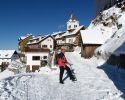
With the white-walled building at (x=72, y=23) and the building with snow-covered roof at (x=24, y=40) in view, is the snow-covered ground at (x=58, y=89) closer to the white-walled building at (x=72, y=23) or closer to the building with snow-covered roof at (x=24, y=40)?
the building with snow-covered roof at (x=24, y=40)

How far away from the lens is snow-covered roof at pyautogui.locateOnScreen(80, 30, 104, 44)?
44.4 m

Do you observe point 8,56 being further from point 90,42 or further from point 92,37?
point 90,42

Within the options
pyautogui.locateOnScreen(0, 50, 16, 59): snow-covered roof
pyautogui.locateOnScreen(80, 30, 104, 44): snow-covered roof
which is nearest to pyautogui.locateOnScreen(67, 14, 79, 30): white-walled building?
pyautogui.locateOnScreen(0, 50, 16, 59): snow-covered roof

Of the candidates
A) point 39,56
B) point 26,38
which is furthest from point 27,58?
point 26,38

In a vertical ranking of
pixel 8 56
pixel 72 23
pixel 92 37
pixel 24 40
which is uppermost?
pixel 72 23

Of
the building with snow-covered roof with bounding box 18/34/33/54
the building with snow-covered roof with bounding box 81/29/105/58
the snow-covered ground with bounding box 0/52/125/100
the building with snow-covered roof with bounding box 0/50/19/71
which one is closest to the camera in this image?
Result: the snow-covered ground with bounding box 0/52/125/100

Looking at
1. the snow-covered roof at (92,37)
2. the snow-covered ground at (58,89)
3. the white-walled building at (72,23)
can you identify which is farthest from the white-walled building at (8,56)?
the snow-covered ground at (58,89)

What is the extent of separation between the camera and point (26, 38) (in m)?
118

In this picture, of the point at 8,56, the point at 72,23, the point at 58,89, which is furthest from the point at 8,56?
the point at 58,89

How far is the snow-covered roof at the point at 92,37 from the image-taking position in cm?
4441

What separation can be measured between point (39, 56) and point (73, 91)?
150ft

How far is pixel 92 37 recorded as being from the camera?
4522cm

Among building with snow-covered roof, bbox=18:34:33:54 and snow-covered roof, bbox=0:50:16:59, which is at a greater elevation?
building with snow-covered roof, bbox=18:34:33:54

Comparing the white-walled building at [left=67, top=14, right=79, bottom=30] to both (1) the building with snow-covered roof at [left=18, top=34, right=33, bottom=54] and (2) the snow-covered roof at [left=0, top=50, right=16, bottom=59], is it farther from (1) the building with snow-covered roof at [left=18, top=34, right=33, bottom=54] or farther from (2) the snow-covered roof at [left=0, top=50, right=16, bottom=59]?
(2) the snow-covered roof at [left=0, top=50, right=16, bottom=59]
